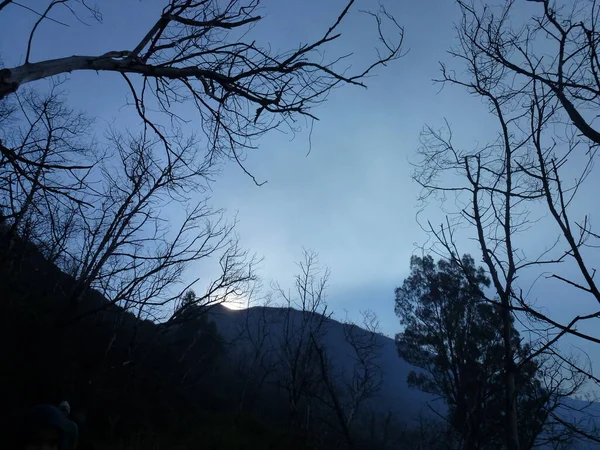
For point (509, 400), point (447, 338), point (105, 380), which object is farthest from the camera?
point (447, 338)

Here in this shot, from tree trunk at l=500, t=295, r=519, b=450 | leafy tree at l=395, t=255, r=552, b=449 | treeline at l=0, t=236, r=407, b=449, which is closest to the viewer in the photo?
tree trunk at l=500, t=295, r=519, b=450

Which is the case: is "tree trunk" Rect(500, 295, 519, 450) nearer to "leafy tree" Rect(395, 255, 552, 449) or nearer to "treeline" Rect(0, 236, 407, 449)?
"treeline" Rect(0, 236, 407, 449)

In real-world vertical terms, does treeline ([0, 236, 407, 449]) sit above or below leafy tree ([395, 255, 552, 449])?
below

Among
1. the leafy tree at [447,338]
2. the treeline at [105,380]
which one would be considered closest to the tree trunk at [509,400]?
→ the treeline at [105,380]

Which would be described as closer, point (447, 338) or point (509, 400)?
point (509, 400)

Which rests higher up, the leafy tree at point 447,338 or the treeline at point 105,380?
the leafy tree at point 447,338

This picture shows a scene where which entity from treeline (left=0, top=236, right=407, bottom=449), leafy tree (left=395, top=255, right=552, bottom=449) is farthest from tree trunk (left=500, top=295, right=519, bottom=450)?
leafy tree (left=395, top=255, right=552, bottom=449)

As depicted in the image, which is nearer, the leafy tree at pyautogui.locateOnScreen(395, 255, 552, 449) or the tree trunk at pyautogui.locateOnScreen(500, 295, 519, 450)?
the tree trunk at pyautogui.locateOnScreen(500, 295, 519, 450)

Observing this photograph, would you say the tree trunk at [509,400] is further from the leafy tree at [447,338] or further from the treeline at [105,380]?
the leafy tree at [447,338]

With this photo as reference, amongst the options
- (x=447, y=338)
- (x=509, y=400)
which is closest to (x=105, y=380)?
(x=509, y=400)

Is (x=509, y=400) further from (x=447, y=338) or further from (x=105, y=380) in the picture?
(x=447, y=338)

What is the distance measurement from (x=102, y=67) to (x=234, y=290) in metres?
10.0

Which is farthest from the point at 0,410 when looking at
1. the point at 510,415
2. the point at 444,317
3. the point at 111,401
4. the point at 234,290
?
the point at 444,317

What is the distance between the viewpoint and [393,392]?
3248 inches
